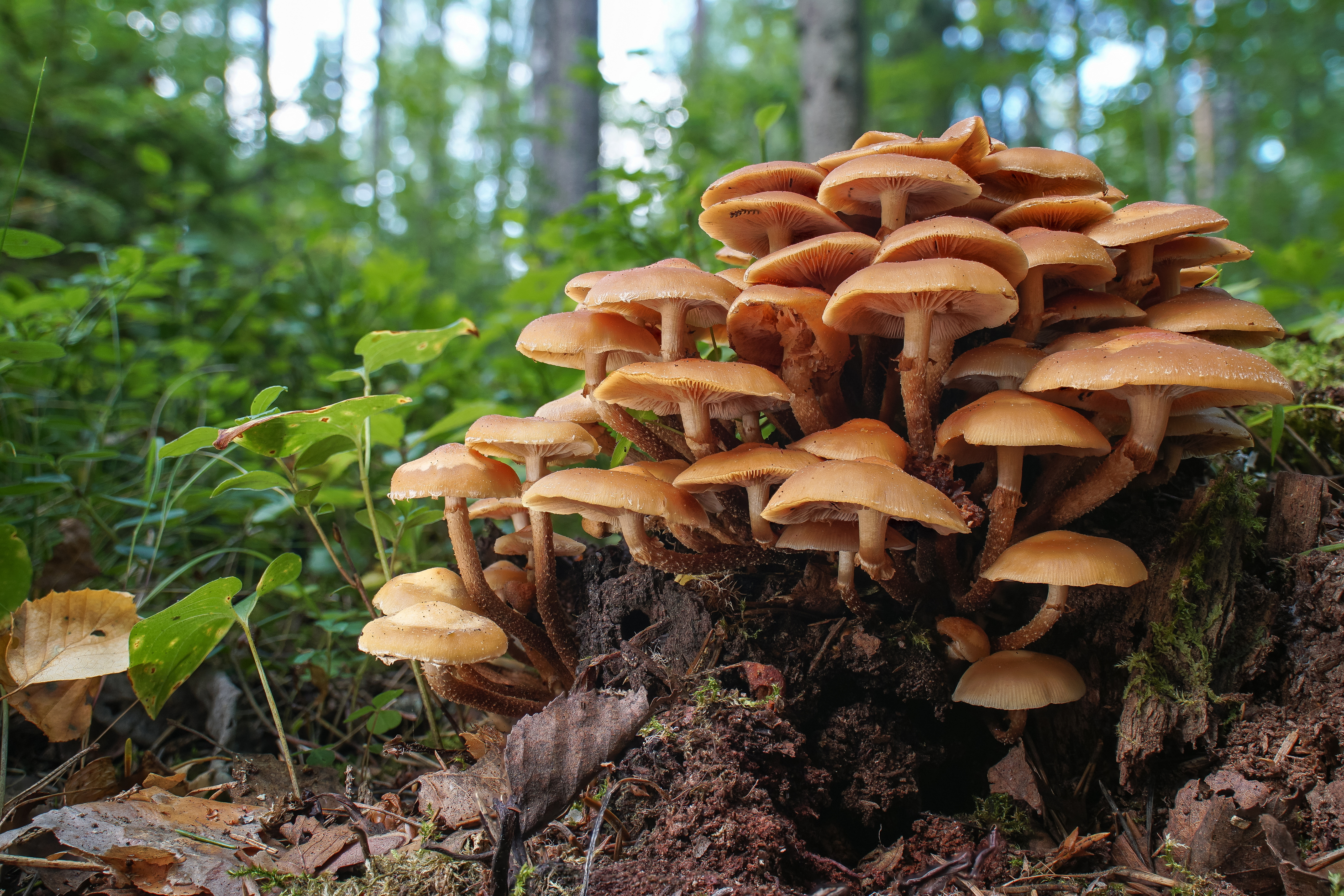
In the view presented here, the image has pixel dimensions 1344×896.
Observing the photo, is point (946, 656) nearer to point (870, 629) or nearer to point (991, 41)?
point (870, 629)

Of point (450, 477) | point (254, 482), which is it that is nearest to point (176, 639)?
point (254, 482)

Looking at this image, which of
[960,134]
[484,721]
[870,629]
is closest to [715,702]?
[870,629]

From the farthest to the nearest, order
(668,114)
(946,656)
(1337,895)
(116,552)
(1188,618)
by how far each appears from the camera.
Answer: (668,114) → (116,552) → (946,656) → (1188,618) → (1337,895)

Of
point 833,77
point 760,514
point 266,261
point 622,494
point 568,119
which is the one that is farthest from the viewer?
point 568,119

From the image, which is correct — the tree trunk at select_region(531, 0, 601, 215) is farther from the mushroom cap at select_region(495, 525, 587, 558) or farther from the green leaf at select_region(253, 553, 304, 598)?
the green leaf at select_region(253, 553, 304, 598)

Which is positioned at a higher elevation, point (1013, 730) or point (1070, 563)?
point (1070, 563)

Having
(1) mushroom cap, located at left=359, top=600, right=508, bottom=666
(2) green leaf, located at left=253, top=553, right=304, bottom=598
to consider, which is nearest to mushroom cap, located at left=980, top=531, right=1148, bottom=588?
(1) mushroom cap, located at left=359, top=600, right=508, bottom=666

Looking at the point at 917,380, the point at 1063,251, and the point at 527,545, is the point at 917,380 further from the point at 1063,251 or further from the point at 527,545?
the point at 527,545
